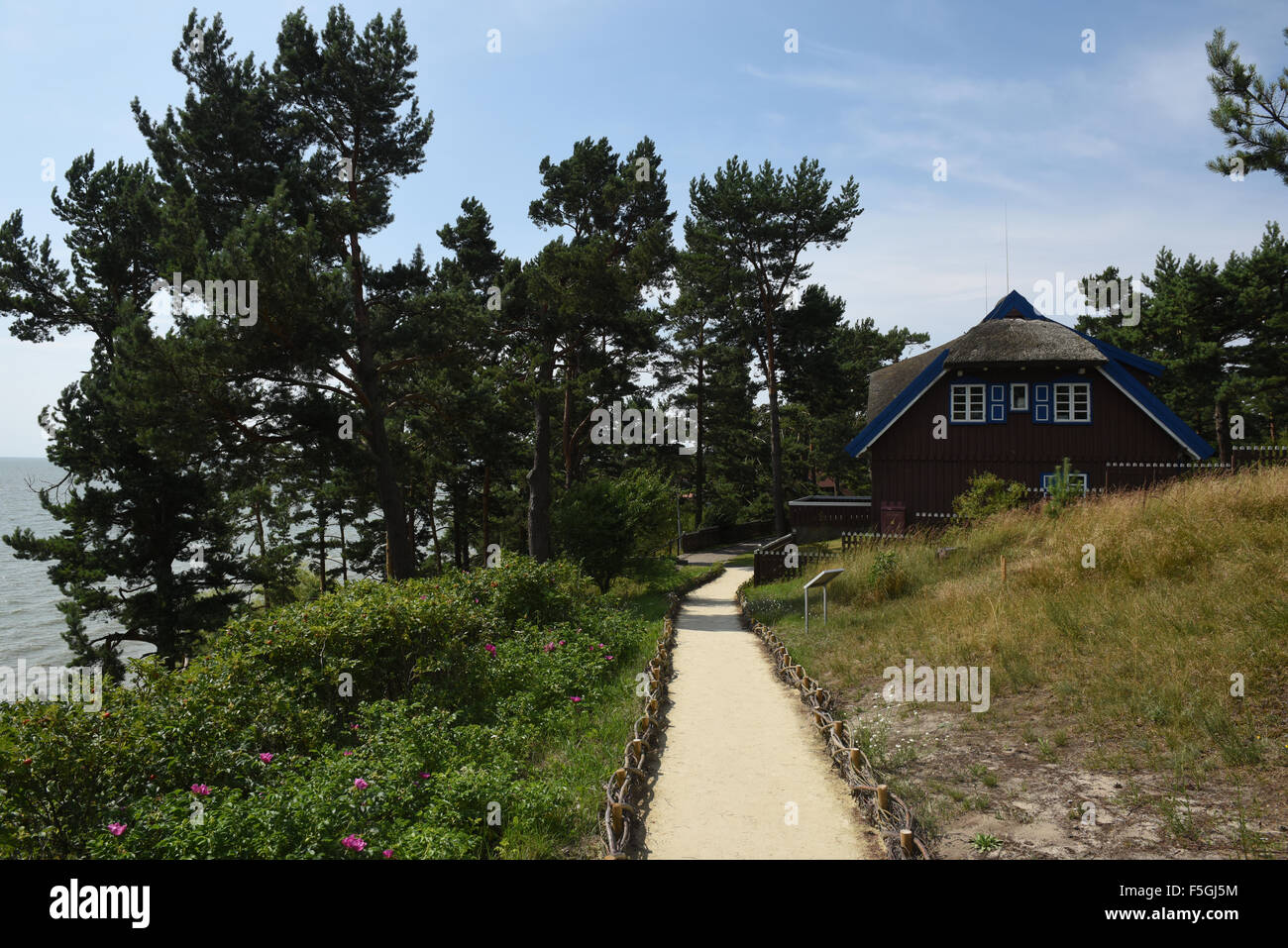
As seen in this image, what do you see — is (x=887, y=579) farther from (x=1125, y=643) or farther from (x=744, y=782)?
(x=744, y=782)

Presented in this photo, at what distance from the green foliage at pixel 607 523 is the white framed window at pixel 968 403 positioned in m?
10.9

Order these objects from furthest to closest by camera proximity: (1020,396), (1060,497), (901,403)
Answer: (901,403)
(1020,396)
(1060,497)

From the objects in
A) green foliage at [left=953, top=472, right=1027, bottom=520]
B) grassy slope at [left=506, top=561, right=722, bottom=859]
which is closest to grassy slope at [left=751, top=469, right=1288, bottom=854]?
grassy slope at [left=506, top=561, right=722, bottom=859]

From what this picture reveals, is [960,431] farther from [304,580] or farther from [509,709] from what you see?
[304,580]

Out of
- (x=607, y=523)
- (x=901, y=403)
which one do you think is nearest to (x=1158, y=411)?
(x=901, y=403)

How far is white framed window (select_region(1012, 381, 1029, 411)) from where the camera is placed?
2538 cm

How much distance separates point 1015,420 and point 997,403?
2.76 ft

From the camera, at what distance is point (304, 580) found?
47.4 meters

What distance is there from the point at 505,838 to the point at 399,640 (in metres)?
4.75

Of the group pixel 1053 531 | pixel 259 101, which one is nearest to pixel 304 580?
pixel 259 101

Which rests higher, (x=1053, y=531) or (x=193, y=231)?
(x=193, y=231)

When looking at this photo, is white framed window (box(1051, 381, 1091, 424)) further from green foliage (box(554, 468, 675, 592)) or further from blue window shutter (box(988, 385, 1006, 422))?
green foliage (box(554, 468, 675, 592))

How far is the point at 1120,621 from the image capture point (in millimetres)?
10008

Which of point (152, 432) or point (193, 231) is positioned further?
point (193, 231)
